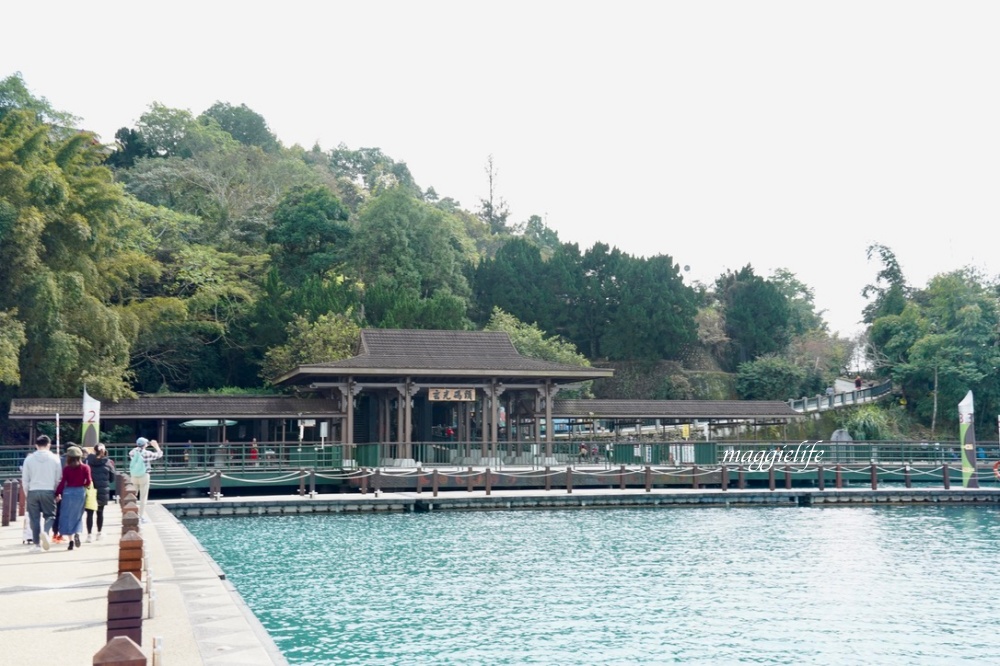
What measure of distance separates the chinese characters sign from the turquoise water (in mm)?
8470

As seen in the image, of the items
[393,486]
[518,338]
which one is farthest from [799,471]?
[518,338]

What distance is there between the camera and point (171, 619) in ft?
32.6

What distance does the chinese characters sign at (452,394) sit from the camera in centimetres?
3575

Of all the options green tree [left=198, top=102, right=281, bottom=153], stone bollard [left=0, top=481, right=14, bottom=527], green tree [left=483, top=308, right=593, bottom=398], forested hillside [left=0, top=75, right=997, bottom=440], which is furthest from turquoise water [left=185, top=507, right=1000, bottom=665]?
green tree [left=198, top=102, right=281, bottom=153]

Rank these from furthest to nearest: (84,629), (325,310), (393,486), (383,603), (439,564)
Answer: (325,310)
(393,486)
(439,564)
(383,603)
(84,629)

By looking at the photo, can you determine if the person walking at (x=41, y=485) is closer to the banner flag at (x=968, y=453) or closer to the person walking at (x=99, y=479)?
the person walking at (x=99, y=479)

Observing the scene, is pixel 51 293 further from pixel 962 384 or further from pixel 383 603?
pixel 962 384

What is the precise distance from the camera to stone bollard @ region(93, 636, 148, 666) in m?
4.53

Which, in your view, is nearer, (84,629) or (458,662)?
(84,629)

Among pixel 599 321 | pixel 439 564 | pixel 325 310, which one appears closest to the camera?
pixel 439 564

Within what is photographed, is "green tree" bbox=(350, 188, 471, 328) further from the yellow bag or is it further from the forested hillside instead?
the yellow bag

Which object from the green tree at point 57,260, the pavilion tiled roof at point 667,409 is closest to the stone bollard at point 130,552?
the green tree at point 57,260

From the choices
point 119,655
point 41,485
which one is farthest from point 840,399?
point 119,655

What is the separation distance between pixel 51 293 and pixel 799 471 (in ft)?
80.7
